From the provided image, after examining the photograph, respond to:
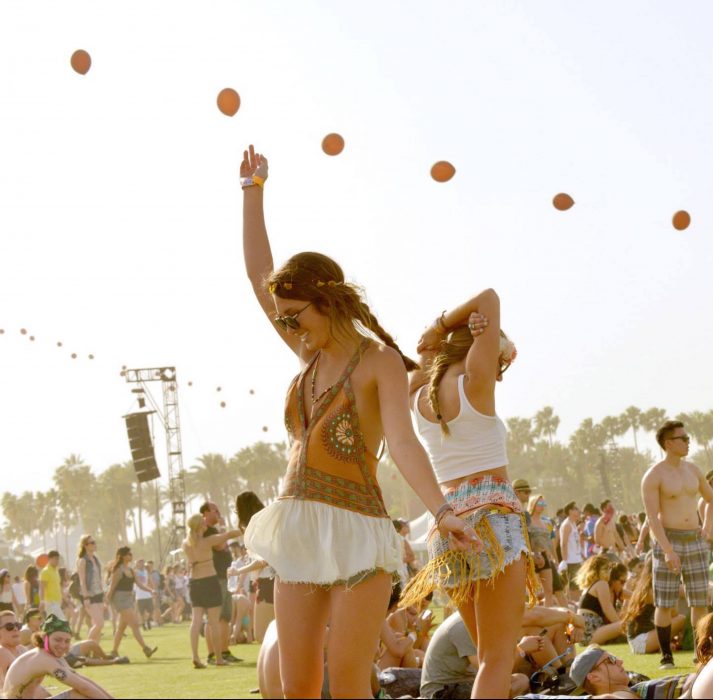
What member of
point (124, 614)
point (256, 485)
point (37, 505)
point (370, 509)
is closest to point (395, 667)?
point (370, 509)

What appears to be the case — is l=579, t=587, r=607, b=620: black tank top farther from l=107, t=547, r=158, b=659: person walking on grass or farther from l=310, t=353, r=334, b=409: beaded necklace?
l=310, t=353, r=334, b=409: beaded necklace

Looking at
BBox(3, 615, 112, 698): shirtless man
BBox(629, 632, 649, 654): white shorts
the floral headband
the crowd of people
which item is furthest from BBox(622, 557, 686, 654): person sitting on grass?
the floral headband

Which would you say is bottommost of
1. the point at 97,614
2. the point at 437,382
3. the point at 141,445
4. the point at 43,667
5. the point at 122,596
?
the point at 43,667

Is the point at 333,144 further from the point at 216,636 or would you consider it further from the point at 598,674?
the point at 216,636

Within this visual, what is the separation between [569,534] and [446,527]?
1435cm

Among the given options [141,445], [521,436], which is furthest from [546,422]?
[141,445]

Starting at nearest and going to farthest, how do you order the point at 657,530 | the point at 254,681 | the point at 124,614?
the point at 657,530 < the point at 254,681 < the point at 124,614

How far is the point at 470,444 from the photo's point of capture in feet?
14.4

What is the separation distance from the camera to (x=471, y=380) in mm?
4336

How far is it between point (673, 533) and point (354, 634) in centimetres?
625

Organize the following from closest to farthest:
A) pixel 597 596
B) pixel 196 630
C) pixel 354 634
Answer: pixel 354 634 < pixel 597 596 < pixel 196 630

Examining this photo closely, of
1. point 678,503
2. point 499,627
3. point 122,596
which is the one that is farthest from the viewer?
point 122,596

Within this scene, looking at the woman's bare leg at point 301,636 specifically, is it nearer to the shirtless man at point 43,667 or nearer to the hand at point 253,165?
the hand at point 253,165

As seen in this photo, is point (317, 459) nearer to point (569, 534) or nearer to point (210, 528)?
point (210, 528)
